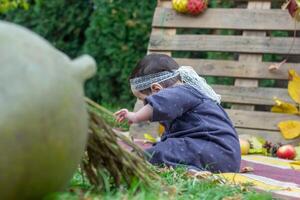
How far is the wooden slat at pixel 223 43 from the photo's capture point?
5.48m

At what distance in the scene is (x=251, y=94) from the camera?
5.50 metres

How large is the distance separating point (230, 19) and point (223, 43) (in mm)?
208

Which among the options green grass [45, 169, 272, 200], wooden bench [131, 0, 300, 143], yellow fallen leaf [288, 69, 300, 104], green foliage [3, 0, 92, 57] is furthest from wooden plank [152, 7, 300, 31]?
green foliage [3, 0, 92, 57]

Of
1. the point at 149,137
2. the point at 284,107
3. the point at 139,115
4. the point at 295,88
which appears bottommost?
the point at 149,137

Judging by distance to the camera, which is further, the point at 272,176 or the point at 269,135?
the point at 269,135

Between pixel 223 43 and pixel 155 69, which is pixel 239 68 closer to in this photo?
pixel 223 43

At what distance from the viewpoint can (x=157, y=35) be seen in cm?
585

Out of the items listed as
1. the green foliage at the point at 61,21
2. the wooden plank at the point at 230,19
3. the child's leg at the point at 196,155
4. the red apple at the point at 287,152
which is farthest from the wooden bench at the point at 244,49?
the green foliage at the point at 61,21

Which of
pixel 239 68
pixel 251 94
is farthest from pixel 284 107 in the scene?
pixel 239 68

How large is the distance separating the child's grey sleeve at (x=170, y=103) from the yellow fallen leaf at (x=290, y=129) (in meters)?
1.60

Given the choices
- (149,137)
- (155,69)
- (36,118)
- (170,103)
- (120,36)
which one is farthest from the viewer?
(120,36)

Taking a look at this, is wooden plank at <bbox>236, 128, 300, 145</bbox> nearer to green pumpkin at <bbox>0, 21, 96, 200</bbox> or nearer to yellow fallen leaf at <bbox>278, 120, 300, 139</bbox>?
yellow fallen leaf at <bbox>278, 120, 300, 139</bbox>

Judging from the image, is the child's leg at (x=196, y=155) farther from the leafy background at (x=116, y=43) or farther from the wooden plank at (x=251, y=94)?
the leafy background at (x=116, y=43)

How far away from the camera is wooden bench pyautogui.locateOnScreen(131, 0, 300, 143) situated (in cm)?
540
